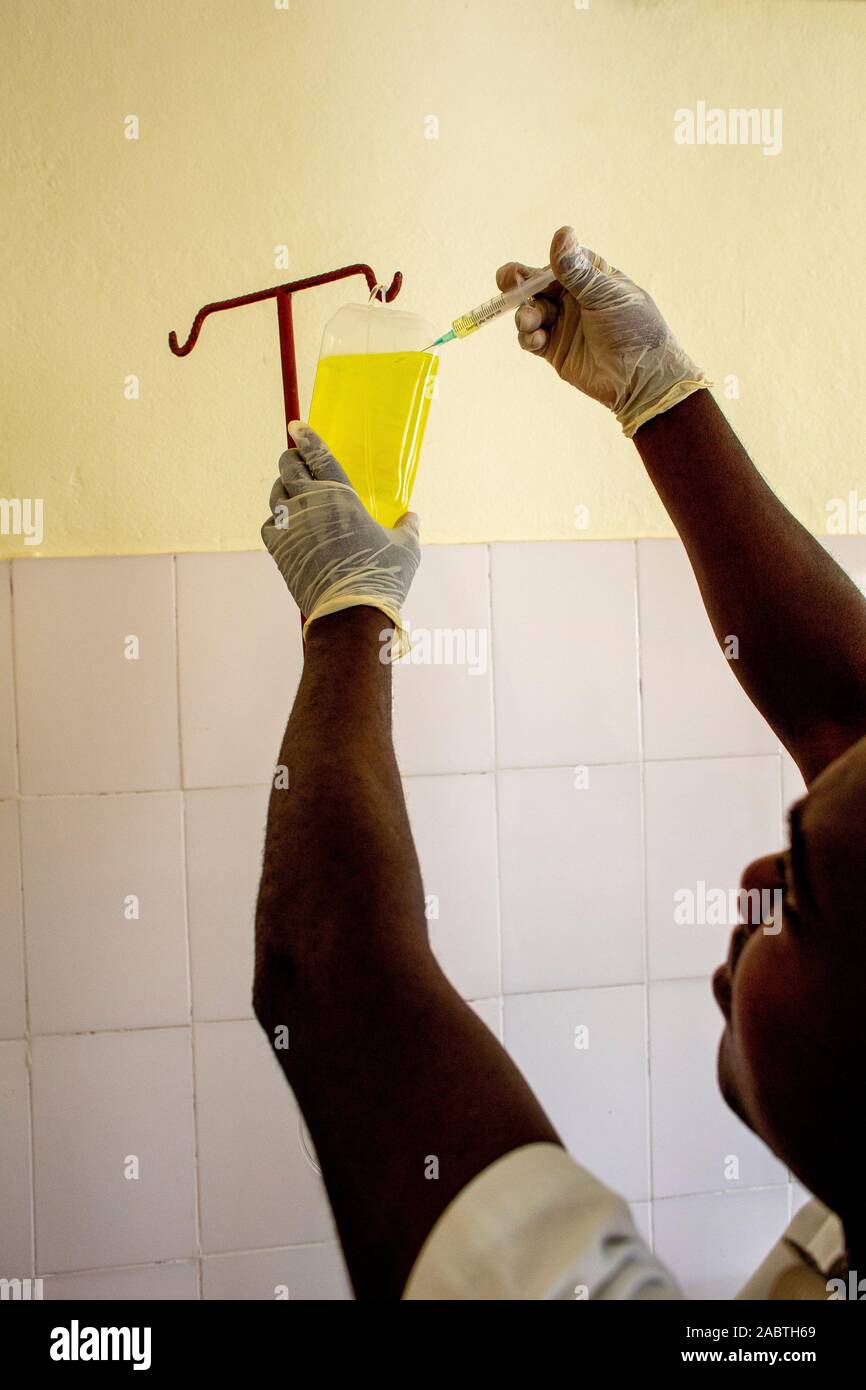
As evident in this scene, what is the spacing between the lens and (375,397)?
2.78 feet

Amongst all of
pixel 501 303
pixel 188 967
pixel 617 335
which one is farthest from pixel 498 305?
pixel 188 967

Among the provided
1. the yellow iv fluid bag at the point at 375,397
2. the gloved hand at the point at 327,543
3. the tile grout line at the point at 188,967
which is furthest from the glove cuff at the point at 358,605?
the tile grout line at the point at 188,967

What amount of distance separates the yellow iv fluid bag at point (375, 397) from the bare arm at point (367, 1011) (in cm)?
27

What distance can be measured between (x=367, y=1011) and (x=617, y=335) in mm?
696

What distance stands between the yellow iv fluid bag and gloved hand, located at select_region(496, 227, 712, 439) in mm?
147

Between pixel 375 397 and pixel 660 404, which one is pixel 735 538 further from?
pixel 375 397

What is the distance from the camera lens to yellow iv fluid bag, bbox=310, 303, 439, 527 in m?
0.85

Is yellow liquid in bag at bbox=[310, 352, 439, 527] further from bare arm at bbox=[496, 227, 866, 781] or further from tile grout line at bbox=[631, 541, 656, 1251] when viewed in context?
tile grout line at bbox=[631, 541, 656, 1251]

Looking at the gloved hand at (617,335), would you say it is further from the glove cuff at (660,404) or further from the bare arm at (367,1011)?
the bare arm at (367,1011)

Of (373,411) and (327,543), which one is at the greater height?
(373,411)

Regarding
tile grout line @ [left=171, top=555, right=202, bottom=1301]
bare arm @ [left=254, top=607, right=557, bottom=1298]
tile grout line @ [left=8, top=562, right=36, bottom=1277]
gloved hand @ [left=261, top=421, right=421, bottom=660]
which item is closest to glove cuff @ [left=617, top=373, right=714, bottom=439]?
gloved hand @ [left=261, top=421, right=421, bottom=660]

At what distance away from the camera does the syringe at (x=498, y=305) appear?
879mm
